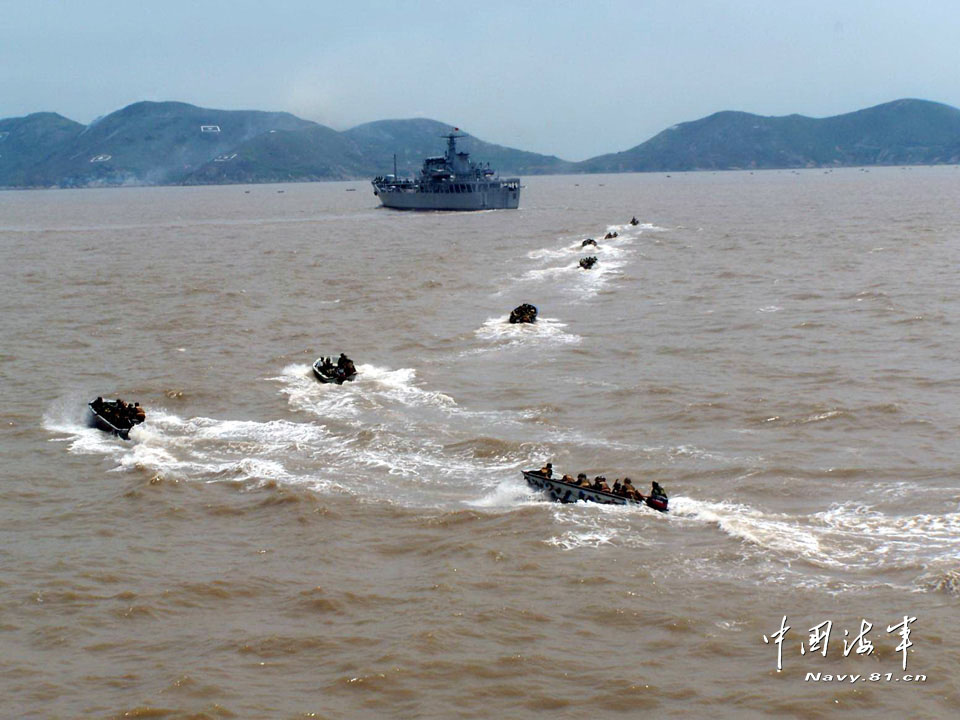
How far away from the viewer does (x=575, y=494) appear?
2692cm

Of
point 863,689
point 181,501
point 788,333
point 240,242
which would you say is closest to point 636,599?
point 863,689

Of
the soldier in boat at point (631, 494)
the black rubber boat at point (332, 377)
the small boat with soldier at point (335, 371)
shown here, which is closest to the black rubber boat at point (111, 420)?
the black rubber boat at point (332, 377)

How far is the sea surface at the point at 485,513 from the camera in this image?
18547 mm

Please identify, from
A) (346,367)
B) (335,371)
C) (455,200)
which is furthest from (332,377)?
(455,200)

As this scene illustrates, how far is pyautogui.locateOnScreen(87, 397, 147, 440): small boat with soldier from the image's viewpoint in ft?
115

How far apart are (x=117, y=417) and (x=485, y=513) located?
1619 centimetres

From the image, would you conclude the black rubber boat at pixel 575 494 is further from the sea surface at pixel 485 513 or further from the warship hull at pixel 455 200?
the warship hull at pixel 455 200

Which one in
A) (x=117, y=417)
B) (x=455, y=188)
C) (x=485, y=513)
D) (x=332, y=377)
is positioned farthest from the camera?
(x=455, y=188)

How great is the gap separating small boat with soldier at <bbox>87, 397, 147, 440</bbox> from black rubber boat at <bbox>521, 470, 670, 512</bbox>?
52.5 feet

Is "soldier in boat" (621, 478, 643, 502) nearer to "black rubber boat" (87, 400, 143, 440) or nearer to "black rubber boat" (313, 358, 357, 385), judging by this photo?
"black rubber boat" (313, 358, 357, 385)

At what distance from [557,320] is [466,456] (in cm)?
2580

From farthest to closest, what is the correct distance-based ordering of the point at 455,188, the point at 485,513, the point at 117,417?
the point at 455,188 < the point at 117,417 < the point at 485,513

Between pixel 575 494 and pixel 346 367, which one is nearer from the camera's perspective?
pixel 575 494

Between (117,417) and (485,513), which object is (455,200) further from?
(485,513)
